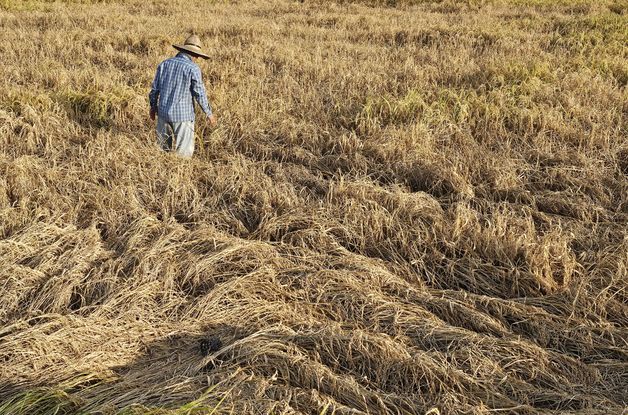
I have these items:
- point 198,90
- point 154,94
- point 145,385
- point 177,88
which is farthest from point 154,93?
point 145,385

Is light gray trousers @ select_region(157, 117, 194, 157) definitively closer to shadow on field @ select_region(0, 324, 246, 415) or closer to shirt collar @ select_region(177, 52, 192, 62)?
shirt collar @ select_region(177, 52, 192, 62)

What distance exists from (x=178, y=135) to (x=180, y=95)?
0.38m

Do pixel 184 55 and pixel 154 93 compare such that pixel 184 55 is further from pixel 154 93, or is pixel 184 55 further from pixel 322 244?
pixel 322 244

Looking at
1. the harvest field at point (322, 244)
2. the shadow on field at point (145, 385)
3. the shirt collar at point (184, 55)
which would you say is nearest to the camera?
the shadow on field at point (145, 385)

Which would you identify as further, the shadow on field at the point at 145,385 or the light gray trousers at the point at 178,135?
the light gray trousers at the point at 178,135

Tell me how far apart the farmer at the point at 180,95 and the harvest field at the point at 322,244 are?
0.89 ft

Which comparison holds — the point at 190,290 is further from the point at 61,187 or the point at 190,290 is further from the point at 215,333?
the point at 61,187

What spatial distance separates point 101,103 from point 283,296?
383cm

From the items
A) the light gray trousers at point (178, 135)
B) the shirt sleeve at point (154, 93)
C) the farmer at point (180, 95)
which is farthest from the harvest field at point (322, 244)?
the shirt sleeve at point (154, 93)

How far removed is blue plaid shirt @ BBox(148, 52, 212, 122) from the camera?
4.78 m

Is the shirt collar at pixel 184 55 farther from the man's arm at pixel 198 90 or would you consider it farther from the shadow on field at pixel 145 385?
the shadow on field at pixel 145 385

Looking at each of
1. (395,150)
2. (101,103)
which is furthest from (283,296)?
(101,103)

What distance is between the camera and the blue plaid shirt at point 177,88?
4.78 metres

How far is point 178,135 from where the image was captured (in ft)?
16.1
